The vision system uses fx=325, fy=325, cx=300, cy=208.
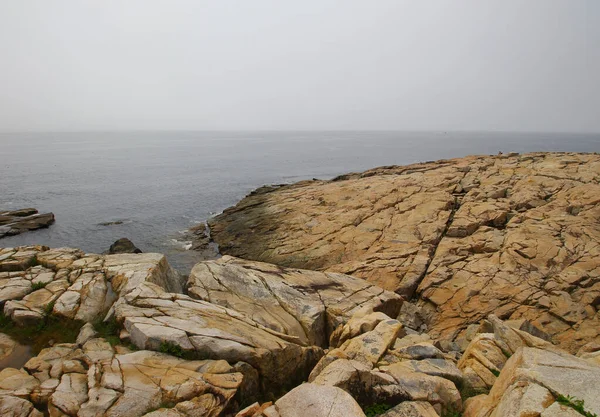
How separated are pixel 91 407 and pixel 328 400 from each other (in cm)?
652

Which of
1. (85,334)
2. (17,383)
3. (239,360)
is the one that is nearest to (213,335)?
(239,360)

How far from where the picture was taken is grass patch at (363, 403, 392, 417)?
9617 mm

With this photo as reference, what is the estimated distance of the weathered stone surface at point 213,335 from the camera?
37.7 feet

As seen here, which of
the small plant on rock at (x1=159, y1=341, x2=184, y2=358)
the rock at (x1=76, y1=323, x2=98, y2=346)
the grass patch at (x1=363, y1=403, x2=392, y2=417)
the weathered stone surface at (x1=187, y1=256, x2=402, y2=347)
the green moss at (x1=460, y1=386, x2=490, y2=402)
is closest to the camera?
the grass patch at (x1=363, y1=403, x2=392, y2=417)

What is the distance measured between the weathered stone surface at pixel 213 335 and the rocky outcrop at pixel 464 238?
40.9 ft

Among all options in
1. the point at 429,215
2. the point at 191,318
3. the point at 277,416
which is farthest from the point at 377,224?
the point at 277,416

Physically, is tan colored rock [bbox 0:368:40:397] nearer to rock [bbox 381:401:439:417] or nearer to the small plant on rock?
the small plant on rock

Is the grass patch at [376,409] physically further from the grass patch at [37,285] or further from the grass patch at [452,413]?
the grass patch at [37,285]

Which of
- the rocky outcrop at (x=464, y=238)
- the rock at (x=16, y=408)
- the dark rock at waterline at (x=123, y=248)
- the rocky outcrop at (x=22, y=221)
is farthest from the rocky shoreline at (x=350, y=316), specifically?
the rocky outcrop at (x=22, y=221)

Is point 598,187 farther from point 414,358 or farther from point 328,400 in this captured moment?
point 328,400

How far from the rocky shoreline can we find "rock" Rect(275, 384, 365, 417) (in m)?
0.05

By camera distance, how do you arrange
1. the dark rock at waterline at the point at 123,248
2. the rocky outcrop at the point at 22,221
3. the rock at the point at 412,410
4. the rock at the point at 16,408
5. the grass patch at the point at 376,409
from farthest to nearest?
the rocky outcrop at the point at 22,221 → the dark rock at waterline at the point at 123,248 → the grass patch at the point at 376,409 → the rock at the point at 412,410 → the rock at the point at 16,408

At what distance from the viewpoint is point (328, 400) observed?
29.1 feet

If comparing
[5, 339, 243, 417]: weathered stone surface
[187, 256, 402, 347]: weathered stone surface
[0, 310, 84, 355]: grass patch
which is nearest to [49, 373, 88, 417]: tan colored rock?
[5, 339, 243, 417]: weathered stone surface
